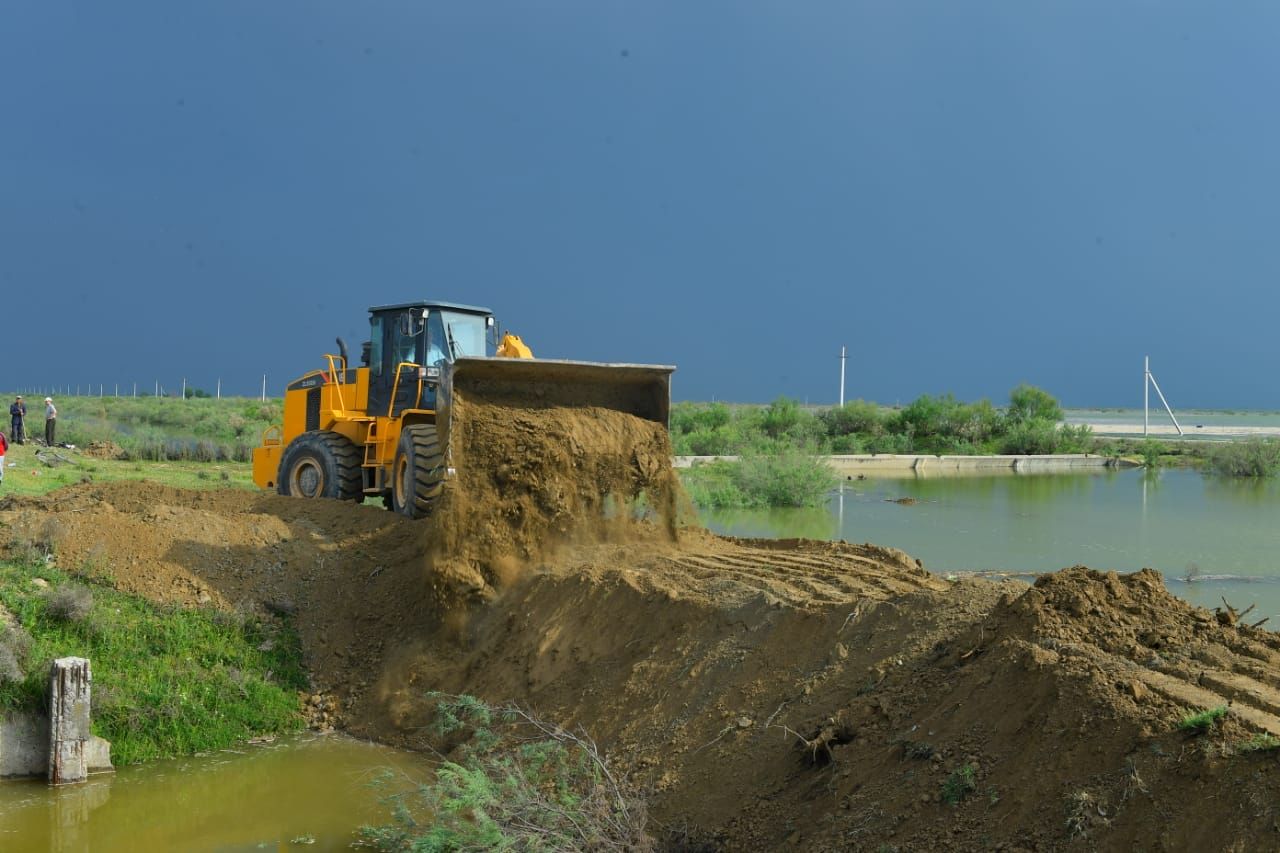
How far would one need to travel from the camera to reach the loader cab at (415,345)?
1346 centimetres

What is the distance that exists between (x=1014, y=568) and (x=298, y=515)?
33.1ft

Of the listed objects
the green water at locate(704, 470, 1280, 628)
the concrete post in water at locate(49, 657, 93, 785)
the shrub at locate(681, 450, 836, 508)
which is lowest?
the concrete post in water at locate(49, 657, 93, 785)

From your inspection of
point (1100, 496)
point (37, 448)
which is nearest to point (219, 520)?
point (37, 448)

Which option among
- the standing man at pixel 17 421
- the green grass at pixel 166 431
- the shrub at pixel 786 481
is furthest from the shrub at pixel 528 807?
the green grass at pixel 166 431

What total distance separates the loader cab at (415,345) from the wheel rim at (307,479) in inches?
45.9

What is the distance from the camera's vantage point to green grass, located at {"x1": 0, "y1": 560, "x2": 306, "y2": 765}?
27.2ft

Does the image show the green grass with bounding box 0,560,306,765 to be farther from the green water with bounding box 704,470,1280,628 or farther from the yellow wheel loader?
the green water with bounding box 704,470,1280,628

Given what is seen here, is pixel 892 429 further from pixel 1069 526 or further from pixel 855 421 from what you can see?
pixel 1069 526

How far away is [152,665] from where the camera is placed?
8.84 metres

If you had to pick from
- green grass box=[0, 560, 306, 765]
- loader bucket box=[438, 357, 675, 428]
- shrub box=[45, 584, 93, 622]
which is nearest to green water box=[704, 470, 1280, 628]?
loader bucket box=[438, 357, 675, 428]

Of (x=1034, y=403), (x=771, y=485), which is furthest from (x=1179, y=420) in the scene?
(x=771, y=485)

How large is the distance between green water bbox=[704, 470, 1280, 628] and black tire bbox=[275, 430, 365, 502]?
7625mm

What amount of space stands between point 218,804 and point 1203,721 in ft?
21.6

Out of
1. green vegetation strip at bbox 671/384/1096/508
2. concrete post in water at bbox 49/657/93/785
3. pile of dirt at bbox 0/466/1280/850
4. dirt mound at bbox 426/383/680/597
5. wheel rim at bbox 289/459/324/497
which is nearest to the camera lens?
pile of dirt at bbox 0/466/1280/850
